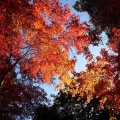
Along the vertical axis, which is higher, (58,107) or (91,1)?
(91,1)

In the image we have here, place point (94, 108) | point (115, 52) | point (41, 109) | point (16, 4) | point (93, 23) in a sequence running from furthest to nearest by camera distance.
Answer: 1. point (94, 108)
2. point (41, 109)
3. point (93, 23)
4. point (115, 52)
5. point (16, 4)

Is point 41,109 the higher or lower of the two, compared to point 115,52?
lower

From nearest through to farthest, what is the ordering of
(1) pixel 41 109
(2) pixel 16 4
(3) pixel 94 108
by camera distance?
1. (2) pixel 16 4
2. (1) pixel 41 109
3. (3) pixel 94 108

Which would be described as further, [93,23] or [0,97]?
[93,23]

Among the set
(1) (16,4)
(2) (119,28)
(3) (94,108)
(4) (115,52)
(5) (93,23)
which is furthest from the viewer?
(3) (94,108)

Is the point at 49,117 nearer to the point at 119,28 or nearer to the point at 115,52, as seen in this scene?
the point at 115,52

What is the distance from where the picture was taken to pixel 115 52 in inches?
752

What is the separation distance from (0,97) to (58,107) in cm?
939

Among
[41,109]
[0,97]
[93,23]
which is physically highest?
[93,23]

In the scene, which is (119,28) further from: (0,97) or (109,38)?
(0,97)

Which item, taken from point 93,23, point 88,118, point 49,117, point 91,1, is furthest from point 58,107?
point 91,1

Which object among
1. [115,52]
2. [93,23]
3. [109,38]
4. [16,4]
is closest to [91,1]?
[93,23]

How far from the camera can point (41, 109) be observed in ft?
77.2

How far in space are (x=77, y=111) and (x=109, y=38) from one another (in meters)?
9.62
